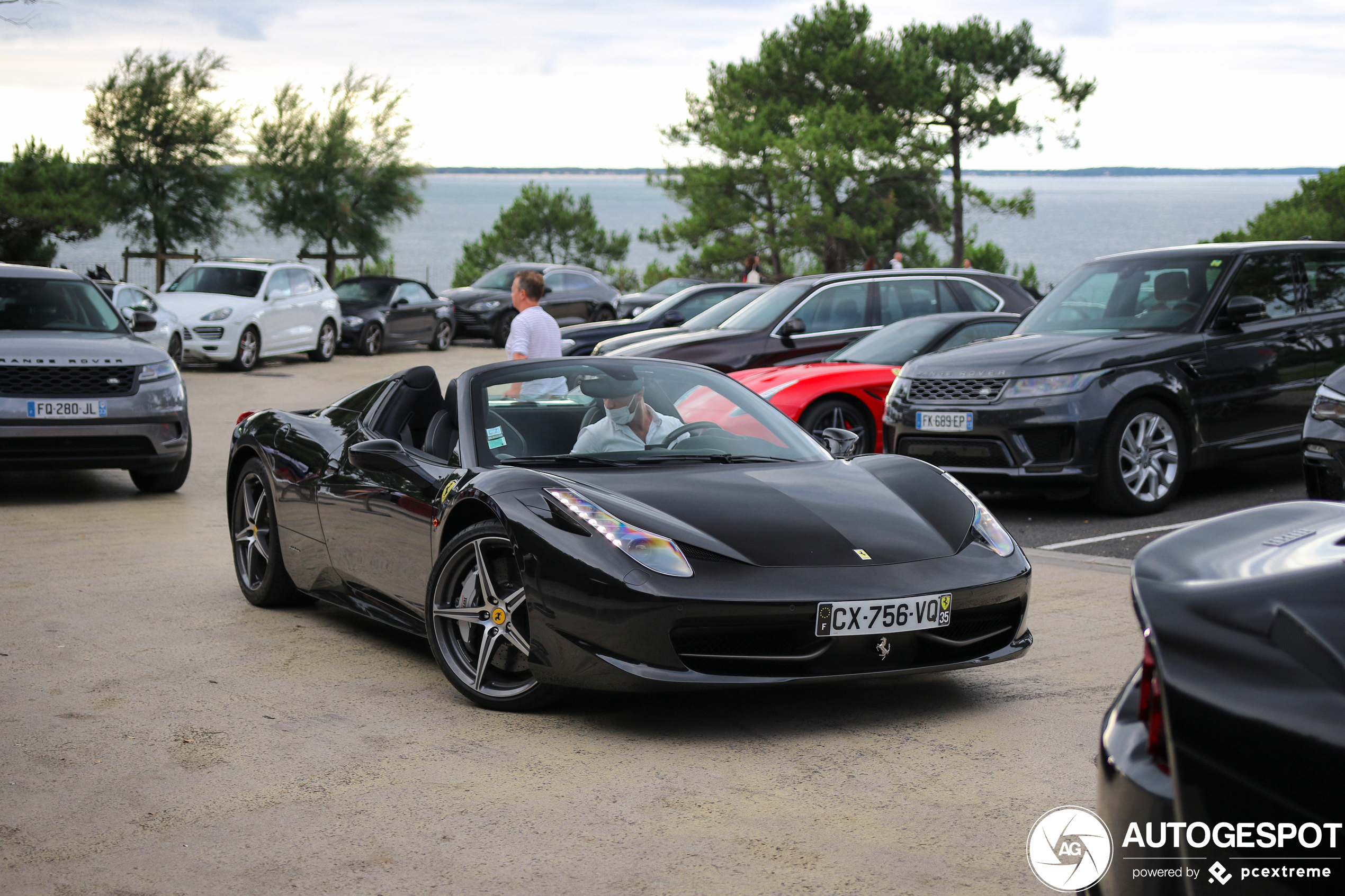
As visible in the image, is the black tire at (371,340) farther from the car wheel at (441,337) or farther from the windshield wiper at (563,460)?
the windshield wiper at (563,460)

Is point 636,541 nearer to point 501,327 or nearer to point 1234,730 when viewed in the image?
point 1234,730

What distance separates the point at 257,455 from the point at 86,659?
4.98 ft

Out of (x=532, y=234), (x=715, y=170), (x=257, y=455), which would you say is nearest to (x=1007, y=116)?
(x=715, y=170)

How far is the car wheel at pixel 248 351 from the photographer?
22.6 metres

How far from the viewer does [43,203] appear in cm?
3494

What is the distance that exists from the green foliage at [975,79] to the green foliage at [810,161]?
31.3 inches

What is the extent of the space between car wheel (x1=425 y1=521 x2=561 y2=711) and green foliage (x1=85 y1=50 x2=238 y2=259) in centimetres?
3343

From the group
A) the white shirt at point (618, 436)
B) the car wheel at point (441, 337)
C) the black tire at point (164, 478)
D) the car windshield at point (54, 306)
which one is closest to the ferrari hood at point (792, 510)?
the white shirt at point (618, 436)

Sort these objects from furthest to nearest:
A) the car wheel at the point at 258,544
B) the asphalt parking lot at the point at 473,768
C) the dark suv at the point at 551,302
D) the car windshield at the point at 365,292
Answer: the dark suv at the point at 551,302, the car windshield at the point at 365,292, the car wheel at the point at 258,544, the asphalt parking lot at the point at 473,768

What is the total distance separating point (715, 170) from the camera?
1714 inches

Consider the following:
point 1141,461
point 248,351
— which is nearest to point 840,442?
point 1141,461

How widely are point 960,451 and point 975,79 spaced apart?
123 ft

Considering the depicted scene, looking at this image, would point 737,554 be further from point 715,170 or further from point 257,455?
point 715,170

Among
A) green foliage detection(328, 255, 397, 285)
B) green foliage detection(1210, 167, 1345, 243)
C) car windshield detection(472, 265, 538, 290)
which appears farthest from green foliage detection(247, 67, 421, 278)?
green foliage detection(1210, 167, 1345, 243)
